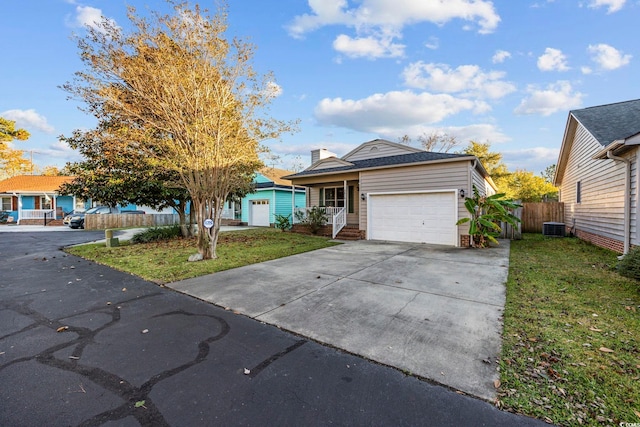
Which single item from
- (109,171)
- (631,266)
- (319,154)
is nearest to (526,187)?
(319,154)

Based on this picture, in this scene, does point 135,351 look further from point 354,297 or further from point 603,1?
point 603,1

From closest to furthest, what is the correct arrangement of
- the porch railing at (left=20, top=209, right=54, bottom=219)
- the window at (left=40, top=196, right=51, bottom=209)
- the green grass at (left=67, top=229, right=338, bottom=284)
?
the green grass at (left=67, top=229, right=338, bottom=284), the porch railing at (left=20, top=209, right=54, bottom=219), the window at (left=40, top=196, right=51, bottom=209)

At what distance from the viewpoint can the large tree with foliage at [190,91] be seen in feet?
23.7

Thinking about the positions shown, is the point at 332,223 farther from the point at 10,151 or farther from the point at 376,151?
the point at 10,151

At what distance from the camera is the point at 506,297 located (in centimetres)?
455

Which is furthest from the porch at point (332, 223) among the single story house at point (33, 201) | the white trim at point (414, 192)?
the single story house at point (33, 201)

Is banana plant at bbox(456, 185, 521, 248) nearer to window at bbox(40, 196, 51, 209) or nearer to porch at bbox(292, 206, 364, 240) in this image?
porch at bbox(292, 206, 364, 240)

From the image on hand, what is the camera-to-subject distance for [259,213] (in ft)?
70.9

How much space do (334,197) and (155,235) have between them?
28.9 ft

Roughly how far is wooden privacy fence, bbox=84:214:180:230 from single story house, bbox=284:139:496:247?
579 inches

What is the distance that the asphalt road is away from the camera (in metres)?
2.00

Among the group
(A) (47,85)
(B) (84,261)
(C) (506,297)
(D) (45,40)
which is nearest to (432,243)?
(C) (506,297)

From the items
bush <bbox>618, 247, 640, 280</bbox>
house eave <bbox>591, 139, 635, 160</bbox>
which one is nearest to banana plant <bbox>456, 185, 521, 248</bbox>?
house eave <bbox>591, 139, 635, 160</bbox>

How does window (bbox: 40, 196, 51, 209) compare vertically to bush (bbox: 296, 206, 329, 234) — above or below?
above
